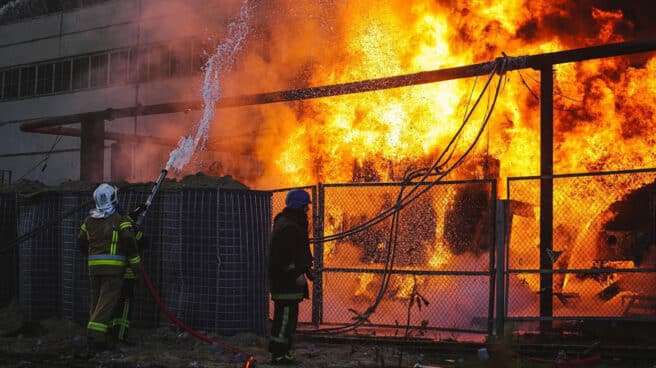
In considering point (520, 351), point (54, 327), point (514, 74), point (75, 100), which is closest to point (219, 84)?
point (75, 100)

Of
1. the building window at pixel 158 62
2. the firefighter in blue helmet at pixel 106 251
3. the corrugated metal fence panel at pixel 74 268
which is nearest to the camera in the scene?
the firefighter in blue helmet at pixel 106 251

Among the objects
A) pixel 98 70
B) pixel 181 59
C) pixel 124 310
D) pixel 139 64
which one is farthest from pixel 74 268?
pixel 98 70

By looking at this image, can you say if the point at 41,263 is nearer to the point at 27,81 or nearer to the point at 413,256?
the point at 413,256

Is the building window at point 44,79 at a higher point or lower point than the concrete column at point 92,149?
higher

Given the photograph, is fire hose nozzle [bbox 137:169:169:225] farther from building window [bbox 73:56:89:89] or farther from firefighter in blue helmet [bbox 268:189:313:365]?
building window [bbox 73:56:89:89]

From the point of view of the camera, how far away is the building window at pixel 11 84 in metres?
28.8

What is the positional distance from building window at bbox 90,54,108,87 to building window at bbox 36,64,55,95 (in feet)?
8.30

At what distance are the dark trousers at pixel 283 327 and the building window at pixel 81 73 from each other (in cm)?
2139

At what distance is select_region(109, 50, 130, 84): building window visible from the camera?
2494cm

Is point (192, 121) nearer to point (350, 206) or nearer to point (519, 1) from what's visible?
point (350, 206)

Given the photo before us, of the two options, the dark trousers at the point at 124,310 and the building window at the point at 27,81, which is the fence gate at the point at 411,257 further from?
the building window at the point at 27,81

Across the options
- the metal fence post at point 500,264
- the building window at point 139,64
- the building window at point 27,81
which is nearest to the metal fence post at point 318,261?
the metal fence post at point 500,264

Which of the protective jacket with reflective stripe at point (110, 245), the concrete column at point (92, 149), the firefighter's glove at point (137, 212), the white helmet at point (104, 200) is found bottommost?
the protective jacket with reflective stripe at point (110, 245)

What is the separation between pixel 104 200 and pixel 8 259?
3572 millimetres
